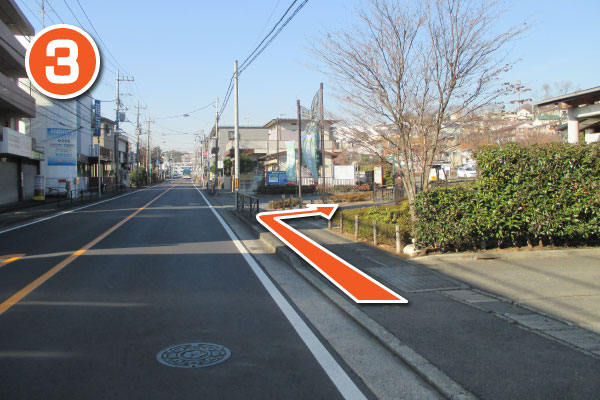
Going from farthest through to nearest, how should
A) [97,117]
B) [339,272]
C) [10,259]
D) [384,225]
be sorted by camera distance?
[97,117] → [384,225] → [10,259] → [339,272]

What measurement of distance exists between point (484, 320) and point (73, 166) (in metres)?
47.3

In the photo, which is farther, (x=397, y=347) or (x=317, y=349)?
(x=317, y=349)

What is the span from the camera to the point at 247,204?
22.7m

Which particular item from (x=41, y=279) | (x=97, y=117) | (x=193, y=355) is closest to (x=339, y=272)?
(x=193, y=355)

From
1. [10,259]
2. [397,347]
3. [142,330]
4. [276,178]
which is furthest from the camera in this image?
[276,178]

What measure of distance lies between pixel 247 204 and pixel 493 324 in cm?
1771

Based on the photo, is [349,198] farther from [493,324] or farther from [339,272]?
[493,324]

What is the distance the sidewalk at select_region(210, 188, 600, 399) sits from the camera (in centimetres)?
411

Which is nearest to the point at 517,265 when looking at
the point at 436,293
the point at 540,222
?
the point at 540,222

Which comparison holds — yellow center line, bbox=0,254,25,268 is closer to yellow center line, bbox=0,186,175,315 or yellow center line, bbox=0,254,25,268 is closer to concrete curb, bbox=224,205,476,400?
yellow center line, bbox=0,186,175,315

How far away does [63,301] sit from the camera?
682 cm

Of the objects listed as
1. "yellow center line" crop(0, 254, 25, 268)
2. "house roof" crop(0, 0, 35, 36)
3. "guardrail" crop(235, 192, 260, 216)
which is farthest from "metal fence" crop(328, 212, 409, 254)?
"house roof" crop(0, 0, 35, 36)

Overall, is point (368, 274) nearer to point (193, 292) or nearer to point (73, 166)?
point (193, 292)

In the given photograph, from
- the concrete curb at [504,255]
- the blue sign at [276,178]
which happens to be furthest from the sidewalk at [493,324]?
the blue sign at [276,178]
